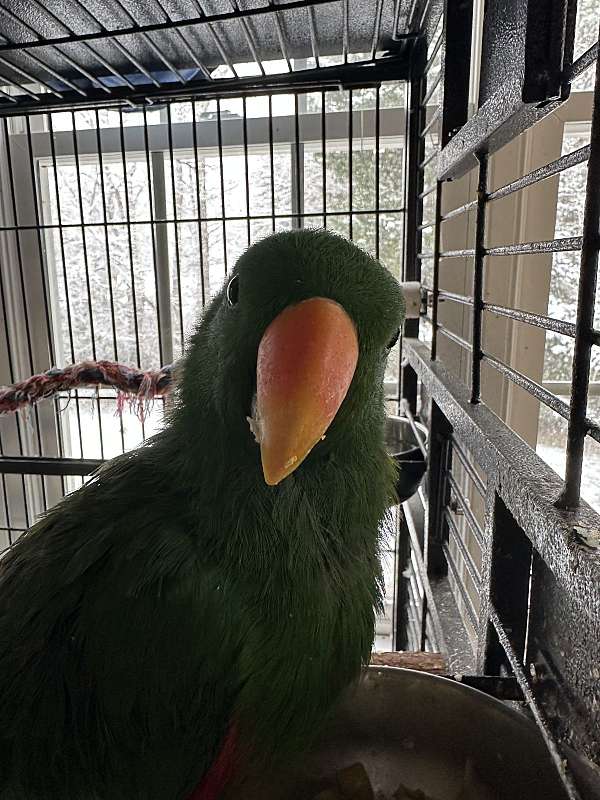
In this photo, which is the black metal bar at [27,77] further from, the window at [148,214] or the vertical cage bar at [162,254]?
the vertical cage bar at [162,254]

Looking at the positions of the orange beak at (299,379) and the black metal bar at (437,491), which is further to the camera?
the black metal bar at (437,491)

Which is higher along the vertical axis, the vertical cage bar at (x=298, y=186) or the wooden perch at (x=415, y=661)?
the vertical cage bar at (x=298, y=186)

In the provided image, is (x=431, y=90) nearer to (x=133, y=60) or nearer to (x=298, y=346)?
(x=133, y=60)

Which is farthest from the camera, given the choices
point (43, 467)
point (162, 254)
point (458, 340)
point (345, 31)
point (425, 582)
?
point (162, 254)

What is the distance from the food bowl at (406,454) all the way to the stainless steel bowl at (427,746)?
0.31m

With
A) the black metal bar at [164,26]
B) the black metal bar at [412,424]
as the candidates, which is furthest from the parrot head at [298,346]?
the black metal bar at [164,26]

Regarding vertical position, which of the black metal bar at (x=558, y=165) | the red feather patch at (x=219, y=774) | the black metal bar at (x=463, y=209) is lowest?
the red feather patch at (x=219, y=774)

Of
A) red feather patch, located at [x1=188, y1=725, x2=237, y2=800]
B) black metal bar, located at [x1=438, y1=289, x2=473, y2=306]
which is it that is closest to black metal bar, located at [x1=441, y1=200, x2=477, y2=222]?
black metal bar, located at [x1=438, y1=289, x2=473, y2=306]

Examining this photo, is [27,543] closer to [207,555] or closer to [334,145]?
[207,555]

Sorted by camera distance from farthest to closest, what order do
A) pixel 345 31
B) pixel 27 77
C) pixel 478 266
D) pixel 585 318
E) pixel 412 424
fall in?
pixel 27 77 → pixel 412 424 → pixel 345 31 → pixel 478 266 → pixel 585 318

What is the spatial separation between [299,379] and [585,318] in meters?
0.20

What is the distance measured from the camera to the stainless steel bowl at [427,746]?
50 cm

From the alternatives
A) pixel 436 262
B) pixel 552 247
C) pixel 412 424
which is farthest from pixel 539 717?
pixel 412 424

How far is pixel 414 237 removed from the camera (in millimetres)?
1373
